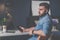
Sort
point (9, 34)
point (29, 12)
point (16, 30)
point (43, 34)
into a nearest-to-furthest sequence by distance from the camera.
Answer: point (43, 34) → point (9, 34) → point (16, 30) → point (29, 12)

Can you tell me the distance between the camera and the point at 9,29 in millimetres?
3490

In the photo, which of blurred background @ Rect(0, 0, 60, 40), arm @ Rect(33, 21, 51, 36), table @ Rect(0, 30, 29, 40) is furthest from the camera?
blurred background @ Rect(0, 0, 60, 40)

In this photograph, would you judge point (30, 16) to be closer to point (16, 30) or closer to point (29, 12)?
point (29, 12)

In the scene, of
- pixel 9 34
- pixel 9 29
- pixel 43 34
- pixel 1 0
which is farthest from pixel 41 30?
pixel 1 0

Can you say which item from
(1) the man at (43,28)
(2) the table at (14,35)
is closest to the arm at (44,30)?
(1) the man at (43,28)

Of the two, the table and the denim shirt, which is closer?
the denim shirt

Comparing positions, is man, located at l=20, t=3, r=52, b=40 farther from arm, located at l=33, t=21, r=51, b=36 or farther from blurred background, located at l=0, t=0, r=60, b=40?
blurred background, located at l=0, t=0, r=60, b=40

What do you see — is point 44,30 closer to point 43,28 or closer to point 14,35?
point 43,28

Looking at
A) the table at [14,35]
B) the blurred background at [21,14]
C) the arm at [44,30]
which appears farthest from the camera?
the blurred background at [21,14]

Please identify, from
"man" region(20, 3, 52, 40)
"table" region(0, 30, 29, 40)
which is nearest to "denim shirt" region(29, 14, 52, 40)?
"man" region(20, 3, 52, 40)

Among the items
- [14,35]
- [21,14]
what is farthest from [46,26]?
[21,14]

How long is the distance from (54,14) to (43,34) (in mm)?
1223

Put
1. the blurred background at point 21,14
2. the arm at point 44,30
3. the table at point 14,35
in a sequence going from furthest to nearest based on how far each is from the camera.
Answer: the blurred background at point 21,14
the table at point 14,35
the arm at point 44,30

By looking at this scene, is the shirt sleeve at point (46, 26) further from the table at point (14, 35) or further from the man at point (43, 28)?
the table at point (14, 35)
